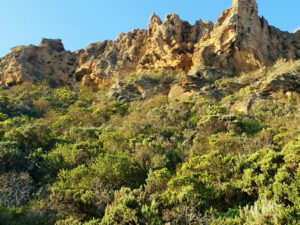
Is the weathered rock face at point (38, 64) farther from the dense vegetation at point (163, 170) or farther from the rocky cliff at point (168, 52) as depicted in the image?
the dense vegetation at point (163, 170)

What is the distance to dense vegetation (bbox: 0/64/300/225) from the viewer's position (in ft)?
26.2

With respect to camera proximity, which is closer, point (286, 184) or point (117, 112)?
point (286, 184)

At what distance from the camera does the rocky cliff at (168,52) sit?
1179 inches

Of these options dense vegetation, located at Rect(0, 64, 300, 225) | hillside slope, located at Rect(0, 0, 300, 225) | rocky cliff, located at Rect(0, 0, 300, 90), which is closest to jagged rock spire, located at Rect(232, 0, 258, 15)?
rocky cliff, located at Rect(0, 0, 300, 90)

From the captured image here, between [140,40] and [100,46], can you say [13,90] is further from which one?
[140,40]

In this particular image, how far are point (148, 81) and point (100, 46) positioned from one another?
44.9ft

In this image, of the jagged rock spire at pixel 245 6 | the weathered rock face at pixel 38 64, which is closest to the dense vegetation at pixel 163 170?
the jagged rock spire at pixel 245 6

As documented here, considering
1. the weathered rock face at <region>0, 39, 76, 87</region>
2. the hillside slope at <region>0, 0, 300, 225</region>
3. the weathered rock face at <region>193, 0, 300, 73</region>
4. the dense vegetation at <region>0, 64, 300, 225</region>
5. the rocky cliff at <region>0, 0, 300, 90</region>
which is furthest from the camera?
the weathered rock face at <region>0, 39, 76, 87</region>

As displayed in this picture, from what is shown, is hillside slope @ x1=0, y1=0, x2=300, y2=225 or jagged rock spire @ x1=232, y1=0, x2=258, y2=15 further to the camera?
jagged rock spire @ x1=232, y1=0, x2=258, y2=15

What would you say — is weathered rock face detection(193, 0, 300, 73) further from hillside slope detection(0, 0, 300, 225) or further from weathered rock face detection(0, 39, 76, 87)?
weathered rock face detection(0, 39, 76, 87)

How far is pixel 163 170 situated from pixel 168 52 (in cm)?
2410

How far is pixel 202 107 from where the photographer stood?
22094mm

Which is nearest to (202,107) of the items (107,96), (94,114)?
(94,114)

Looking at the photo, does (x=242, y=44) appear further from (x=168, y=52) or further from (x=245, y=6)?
(x=168, y=52)
